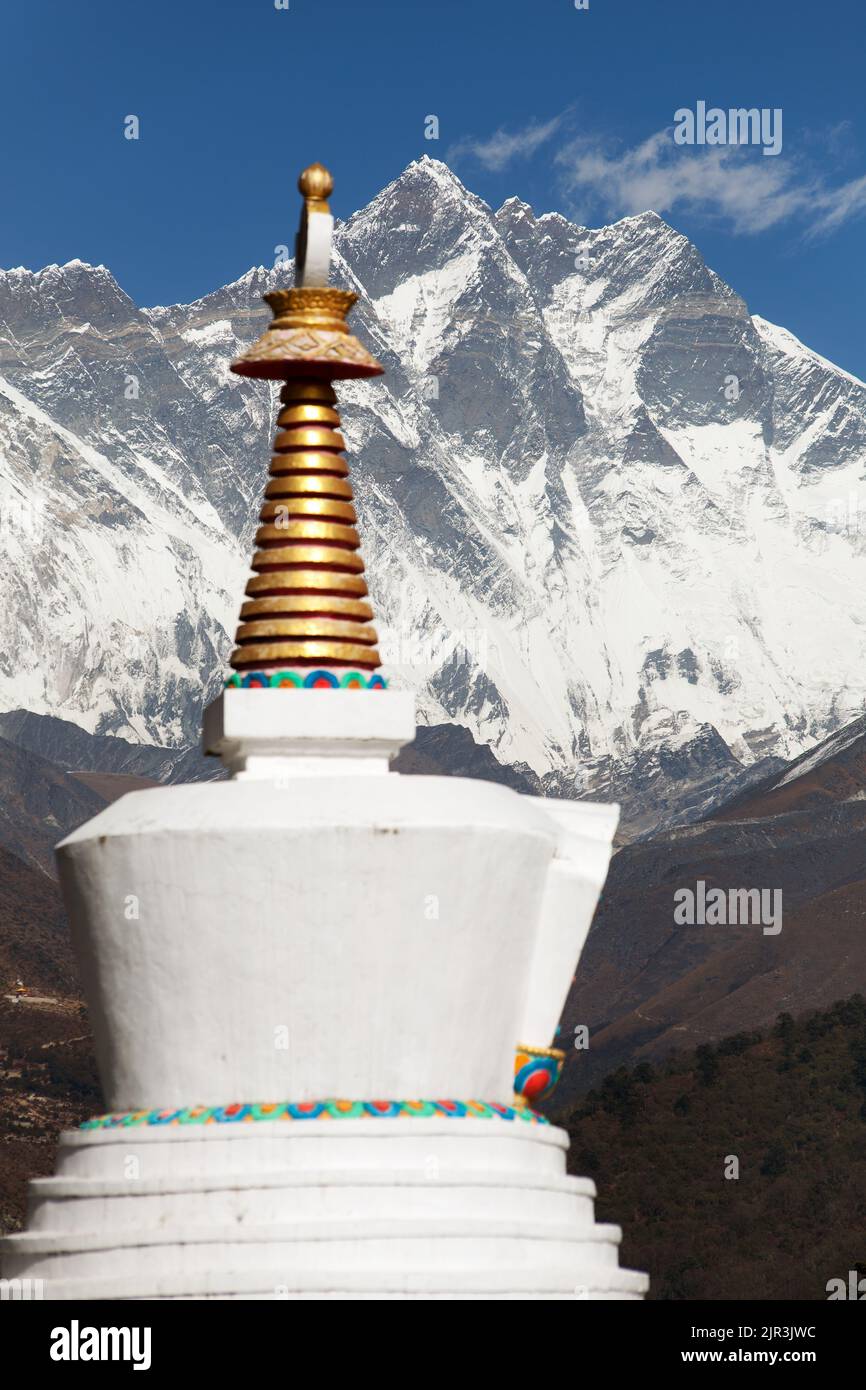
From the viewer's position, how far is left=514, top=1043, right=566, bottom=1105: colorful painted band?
14.9m

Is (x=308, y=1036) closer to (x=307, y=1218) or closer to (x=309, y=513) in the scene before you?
(x=307, y=1218)

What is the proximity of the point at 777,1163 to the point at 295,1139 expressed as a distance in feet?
128

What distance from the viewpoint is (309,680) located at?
14.6m

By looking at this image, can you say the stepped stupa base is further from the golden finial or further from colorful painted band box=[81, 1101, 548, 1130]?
the golden finial

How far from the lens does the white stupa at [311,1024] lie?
13219mm

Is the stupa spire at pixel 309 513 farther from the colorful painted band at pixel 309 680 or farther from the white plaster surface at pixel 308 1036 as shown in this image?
the white plaster surface at pixel 308 1036

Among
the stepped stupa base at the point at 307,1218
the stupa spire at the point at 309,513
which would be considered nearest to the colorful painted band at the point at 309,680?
the stupa spire at the point at 309,513

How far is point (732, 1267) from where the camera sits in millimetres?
48688

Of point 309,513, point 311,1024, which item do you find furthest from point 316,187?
point 311,1024

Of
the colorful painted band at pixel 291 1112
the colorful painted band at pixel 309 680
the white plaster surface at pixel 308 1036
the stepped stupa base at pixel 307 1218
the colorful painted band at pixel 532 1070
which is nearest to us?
the stepped stupa base at pixel 307 1218

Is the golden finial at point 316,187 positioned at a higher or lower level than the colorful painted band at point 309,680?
higher

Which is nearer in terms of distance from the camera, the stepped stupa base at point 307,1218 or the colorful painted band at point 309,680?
the stepped stupa base at point 307,1218

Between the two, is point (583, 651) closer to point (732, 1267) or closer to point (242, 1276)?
point (732, 1267)
